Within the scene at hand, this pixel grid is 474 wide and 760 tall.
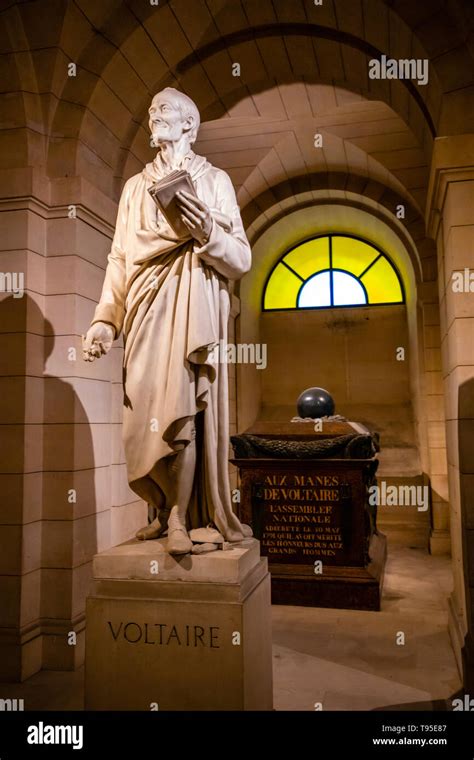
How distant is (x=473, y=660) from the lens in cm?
365

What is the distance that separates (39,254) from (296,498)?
3.20 m

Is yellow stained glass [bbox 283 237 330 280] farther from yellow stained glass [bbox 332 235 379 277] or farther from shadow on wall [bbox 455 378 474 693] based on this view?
shadow on wall [bbox 455 378 474 693]

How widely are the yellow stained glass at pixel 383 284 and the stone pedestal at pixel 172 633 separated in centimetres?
838

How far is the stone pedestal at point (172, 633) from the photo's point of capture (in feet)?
7.85

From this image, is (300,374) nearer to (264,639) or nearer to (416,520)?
(416,520)

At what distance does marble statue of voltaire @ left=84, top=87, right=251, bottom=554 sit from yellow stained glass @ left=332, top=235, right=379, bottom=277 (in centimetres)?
790

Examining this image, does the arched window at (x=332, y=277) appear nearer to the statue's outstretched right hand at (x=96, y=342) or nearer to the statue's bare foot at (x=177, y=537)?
the statue's outstretched right hand at (x=96, y=342)

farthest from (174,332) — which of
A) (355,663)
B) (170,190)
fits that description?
(355,663)

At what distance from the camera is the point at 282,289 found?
10695 mm

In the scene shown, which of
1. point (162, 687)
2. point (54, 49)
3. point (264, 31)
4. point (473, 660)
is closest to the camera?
point (162, 687)

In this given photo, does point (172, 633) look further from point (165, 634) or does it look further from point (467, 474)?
point (467, 474)

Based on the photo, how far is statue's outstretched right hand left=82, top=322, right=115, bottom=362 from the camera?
8.80 feet

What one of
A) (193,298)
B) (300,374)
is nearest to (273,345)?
(300,374)

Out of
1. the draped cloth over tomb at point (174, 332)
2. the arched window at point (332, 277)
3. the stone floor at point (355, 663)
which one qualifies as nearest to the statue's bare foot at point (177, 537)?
the draped cloth over tomb at point (174, 332)
